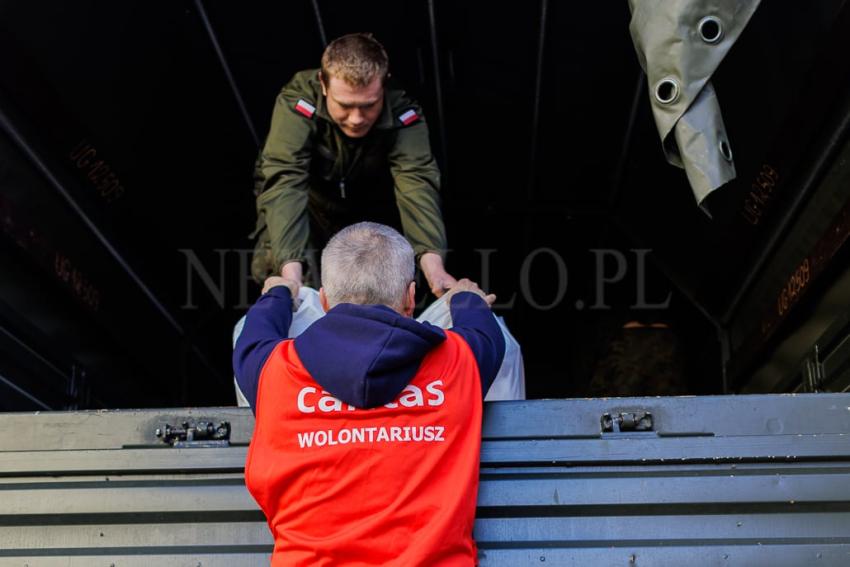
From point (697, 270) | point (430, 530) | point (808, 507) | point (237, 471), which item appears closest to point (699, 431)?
point (808, 507)

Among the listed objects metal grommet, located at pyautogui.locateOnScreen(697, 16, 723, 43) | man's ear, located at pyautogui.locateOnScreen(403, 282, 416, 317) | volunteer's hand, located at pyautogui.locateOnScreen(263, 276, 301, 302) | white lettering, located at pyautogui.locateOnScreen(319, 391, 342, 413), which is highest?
metal grommet, located at pyautogui.locateOnScreen(697, 16, 723, 43)

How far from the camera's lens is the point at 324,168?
4.42 meters

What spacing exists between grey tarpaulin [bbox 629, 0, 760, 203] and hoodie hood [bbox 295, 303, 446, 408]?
1.02m

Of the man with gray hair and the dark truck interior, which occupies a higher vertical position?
the dark truck interior

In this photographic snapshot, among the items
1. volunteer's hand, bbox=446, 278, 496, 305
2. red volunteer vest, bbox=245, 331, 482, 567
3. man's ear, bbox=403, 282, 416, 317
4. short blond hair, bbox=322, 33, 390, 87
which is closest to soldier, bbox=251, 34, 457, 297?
short blond hair, bbox=322, 33, 390, 87

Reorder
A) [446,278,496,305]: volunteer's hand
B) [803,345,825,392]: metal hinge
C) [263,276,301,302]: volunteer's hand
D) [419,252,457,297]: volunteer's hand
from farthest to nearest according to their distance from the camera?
[803,345,825,392]: metal hinge → [419,252,457,297]: volunteer's hand → [263,276,301,302]: volunteer's hand → [446,278,496,305]: volunteer's hand

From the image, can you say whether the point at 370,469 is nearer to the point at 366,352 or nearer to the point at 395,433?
the point at 395,433

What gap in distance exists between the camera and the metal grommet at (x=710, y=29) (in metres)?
3.06

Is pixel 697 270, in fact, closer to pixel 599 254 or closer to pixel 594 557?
pixel 599 254

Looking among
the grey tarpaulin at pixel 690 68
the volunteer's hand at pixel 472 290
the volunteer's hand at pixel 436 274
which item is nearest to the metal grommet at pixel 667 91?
the grey tarpaulin at pixel 690 68

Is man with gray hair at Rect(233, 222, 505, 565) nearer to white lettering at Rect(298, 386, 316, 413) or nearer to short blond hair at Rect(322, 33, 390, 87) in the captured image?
white lettering at Rect(298, 386, 316, 413)

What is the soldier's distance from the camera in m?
3.83

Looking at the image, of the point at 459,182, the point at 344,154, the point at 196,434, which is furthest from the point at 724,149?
the point at 459,182

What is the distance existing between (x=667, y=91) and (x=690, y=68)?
0.27 ft
